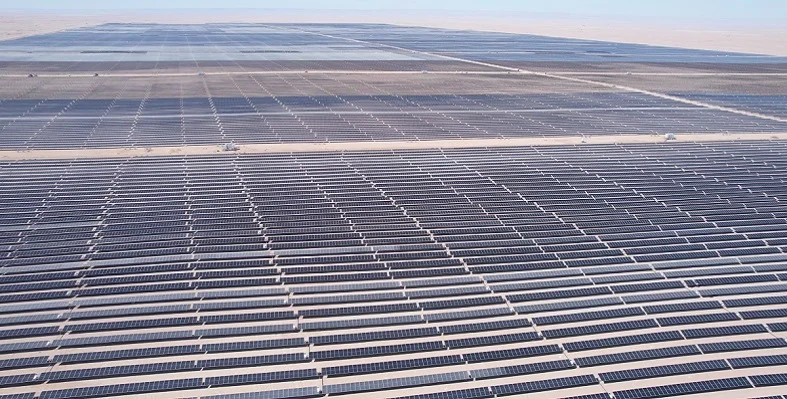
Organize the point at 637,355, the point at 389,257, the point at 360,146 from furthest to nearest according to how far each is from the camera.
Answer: the point at 360,146
the point at 389,257
the point at 637,355

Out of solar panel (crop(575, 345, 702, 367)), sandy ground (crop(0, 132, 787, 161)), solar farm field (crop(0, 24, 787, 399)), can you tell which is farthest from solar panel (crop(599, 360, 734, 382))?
sandy ground (crop(0, 132, 787, 161))

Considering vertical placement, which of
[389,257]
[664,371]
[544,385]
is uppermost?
[664,371]

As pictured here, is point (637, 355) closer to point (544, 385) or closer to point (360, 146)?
point (544, 385)

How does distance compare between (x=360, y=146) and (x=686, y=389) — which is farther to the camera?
(x=360, y=146)

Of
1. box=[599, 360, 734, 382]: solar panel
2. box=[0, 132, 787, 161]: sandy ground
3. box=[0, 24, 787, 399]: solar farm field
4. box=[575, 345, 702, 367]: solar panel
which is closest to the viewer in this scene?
box=[599, 360, 734, 382]: solar panel

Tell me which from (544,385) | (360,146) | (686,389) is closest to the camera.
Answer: (686,389)

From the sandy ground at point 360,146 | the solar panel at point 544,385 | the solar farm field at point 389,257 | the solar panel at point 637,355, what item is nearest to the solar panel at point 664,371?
the solar farm field at point 389,257

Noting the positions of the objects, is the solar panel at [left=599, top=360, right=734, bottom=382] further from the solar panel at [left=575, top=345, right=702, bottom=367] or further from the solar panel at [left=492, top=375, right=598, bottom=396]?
the solar panel at [left=492, top=375, right=598, bottom=396]

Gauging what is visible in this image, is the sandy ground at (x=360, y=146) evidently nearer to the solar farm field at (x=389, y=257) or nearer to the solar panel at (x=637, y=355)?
the solar farm field at (x=389, y=257)

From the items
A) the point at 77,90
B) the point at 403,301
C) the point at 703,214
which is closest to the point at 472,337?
the point at 403,301

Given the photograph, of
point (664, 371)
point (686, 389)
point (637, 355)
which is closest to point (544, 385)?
point (637, 355)
